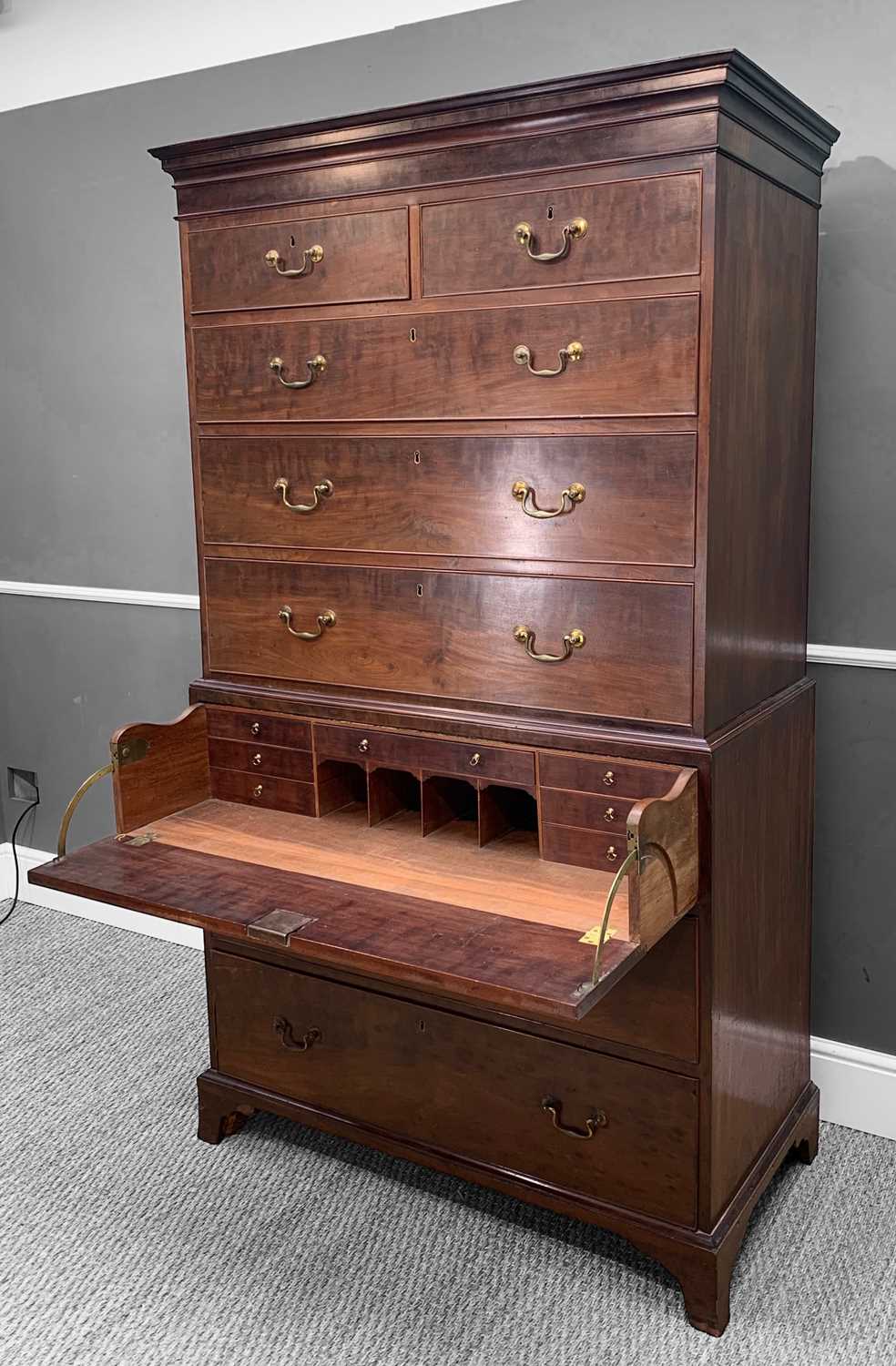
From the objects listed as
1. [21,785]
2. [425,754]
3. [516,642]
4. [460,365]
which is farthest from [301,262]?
[21,785]

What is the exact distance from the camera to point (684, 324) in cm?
162

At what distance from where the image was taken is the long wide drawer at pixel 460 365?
1.65m

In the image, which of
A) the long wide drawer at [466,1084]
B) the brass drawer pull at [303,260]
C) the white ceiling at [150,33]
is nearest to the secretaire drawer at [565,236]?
the brass drawer pull at [303,260]

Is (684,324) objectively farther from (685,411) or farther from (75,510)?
(75,510)

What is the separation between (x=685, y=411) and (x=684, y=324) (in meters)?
0.11

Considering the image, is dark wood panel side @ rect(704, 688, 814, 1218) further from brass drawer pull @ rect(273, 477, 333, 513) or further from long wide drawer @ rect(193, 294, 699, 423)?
brass drawer pull @ rect(273, 477, 333, 513)

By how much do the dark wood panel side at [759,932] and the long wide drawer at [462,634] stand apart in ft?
0.60

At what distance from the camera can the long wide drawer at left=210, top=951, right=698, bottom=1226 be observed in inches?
73.2

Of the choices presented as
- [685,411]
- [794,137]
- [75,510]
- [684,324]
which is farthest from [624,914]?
[75,510]

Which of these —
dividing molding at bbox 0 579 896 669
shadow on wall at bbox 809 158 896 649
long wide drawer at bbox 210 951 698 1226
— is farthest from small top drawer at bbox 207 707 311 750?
shadow on wall at bbox 809 158 896 649

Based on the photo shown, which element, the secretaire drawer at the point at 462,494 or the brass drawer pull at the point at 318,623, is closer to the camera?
the secretaire drawer at the point at 462,494

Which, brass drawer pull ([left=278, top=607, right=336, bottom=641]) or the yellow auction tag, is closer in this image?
the yellow auction tag

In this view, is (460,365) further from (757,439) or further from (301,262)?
(757,439)

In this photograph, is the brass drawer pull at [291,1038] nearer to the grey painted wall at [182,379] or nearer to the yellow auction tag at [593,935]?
the yellow auction tag at [593,935]
